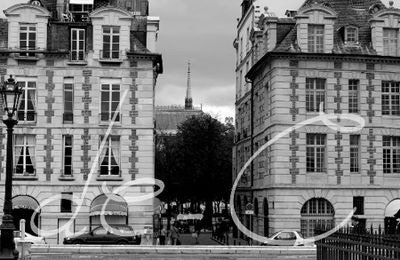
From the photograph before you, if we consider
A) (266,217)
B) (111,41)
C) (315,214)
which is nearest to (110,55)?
(111,41)

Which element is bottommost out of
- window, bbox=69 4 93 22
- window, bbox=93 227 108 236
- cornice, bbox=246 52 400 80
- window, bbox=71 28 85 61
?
window, bbox=93 227 108 236

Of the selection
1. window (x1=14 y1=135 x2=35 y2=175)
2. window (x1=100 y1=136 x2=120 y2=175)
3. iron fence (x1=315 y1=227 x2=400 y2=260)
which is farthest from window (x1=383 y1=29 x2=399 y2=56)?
iron fence (x1=315 y1=227 x2=400 y2=260)

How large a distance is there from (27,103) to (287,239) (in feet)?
54.2

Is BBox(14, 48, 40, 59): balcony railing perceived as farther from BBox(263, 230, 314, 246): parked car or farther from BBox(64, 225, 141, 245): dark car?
BBox(263, 230, 314, 246): parked car

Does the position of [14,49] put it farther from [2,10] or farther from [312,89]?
[312,89]

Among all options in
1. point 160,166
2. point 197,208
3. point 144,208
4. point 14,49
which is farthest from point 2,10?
point 197,208

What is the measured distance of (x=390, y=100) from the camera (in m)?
48.2

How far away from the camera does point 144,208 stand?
4716 cm

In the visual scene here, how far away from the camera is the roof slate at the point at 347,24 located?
157ft

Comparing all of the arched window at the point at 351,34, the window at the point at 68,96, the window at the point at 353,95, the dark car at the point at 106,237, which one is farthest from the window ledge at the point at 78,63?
the window at the point at 353,95

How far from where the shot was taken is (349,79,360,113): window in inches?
1880

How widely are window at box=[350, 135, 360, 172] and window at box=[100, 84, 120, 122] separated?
13471mm

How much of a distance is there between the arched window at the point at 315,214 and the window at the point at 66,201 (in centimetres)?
1312

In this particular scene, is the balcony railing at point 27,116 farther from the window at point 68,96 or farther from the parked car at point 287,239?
the parked car at point 287,239
